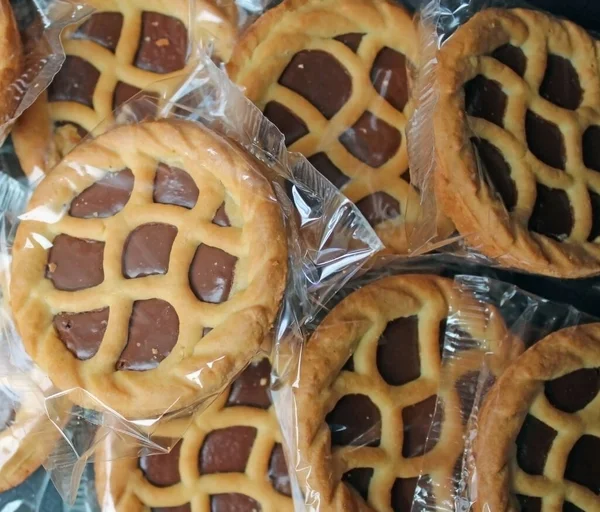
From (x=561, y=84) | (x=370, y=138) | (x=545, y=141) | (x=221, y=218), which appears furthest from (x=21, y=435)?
(x=561, y=84)

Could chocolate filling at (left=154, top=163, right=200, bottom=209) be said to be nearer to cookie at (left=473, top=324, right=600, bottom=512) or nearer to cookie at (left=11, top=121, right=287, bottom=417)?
cookie at (left=11, top=121, right=287, bottom=417)

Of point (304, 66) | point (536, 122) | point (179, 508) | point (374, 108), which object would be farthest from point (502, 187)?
point (179, 508)

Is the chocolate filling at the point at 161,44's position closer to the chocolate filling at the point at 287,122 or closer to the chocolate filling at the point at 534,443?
the chocolate filling at the point at 287,122

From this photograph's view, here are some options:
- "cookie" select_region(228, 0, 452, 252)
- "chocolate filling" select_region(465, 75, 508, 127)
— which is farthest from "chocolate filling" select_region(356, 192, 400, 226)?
"chocolate filling" select_region(465, 75, 508, 127)

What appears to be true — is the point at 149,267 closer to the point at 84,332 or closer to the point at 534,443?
the point at 84,332

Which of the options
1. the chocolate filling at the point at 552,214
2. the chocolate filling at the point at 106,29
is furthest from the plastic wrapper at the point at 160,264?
the chocolate filling at the point at 552,214

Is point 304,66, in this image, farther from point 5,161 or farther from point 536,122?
point 5,161
